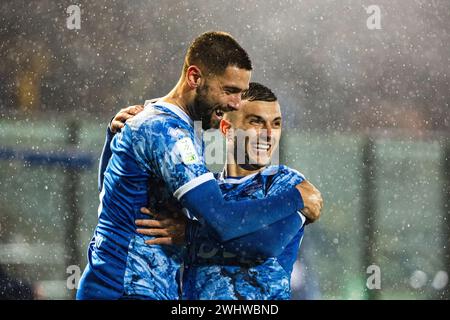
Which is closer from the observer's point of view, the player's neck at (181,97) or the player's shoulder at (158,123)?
the player's shoulder at (158,123)

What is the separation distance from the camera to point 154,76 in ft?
7.88

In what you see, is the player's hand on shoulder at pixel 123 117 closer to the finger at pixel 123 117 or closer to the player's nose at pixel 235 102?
the finger at pixel 123 117

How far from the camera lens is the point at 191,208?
1.27 metres

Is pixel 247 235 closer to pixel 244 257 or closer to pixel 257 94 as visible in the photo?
pixel 244 257

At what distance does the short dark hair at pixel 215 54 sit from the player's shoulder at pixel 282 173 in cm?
31

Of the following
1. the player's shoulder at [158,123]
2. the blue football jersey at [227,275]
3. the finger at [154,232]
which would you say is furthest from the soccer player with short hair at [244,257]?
the player's shoulder at [158,123]

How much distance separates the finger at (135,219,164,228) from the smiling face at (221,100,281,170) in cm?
38

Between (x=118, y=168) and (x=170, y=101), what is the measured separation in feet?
0.72

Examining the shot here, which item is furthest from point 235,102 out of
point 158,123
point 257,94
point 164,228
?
point 164,228

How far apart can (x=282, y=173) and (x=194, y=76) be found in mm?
383

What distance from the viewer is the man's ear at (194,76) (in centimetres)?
148

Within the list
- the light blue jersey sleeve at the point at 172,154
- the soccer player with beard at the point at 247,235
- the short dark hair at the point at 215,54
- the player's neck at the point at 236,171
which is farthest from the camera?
the player's neck at the point at 236,171

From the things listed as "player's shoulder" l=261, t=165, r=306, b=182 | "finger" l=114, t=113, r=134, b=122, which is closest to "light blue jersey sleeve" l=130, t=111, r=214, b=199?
"finger" l=114, t=113, r=134, b=122
